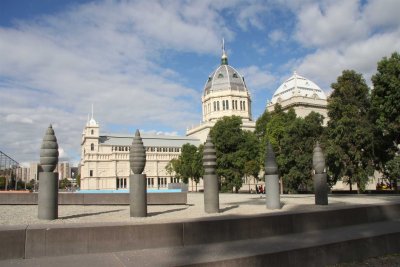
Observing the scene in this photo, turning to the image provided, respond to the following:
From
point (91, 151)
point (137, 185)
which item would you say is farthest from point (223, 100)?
point (137, 185)

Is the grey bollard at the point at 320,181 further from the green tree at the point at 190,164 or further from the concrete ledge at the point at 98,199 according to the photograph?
the green tree at the point at 190,164

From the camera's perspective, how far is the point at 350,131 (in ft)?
115

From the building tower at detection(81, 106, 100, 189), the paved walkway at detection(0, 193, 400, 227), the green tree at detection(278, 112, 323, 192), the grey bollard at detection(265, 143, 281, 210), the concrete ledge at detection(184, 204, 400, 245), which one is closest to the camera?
the concrete ledge at detection(184, 204, 400, 245)

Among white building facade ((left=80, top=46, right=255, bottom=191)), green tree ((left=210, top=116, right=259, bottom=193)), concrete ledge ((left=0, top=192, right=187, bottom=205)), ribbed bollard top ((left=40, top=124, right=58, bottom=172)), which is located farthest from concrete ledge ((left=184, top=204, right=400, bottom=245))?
white building facade ((left=80, top=46, right=255, bottom=191))

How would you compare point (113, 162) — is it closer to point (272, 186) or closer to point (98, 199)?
point (98, 199)

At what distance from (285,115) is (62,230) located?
46.3m

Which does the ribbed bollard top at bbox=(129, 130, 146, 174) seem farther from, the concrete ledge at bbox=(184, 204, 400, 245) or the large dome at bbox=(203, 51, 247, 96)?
the large dome at bbox=(203, 51, 247, 96)

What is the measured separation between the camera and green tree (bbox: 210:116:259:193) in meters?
55.1

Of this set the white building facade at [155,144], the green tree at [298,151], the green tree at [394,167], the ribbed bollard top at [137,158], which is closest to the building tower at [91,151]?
the white building facade at [155,144]

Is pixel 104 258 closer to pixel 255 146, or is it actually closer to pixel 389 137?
pixel 389 137

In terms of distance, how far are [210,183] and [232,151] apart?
43.7 m

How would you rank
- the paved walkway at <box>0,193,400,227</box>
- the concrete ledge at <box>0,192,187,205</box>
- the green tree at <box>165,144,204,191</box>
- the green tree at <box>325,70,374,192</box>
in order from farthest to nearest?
the green tree at <box>165,144,204,191</box> → the green tree at <box>325,70,374,192</box> → the concrete ledge at <box>0,192,187,205</box> → the paved walkway at <box>0,193,400,227</box>

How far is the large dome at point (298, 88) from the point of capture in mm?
101125

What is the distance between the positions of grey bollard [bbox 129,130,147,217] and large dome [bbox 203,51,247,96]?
113 metres
